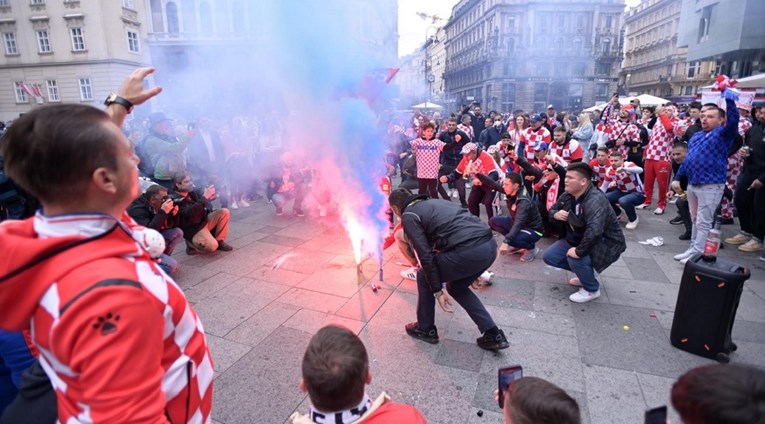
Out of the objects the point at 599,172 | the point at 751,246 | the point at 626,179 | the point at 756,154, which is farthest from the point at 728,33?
the point at 751,246

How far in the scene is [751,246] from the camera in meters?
5.94

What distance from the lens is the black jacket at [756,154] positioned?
595cm

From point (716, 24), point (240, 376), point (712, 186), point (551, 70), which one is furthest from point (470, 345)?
point (551, 70)

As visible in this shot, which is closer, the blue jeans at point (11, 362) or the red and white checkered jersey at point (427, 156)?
the blue jeans at point (11, 362)

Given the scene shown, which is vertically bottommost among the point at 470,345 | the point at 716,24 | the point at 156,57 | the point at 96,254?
the point at 470,345

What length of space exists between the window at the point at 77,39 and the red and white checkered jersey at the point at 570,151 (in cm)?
3177

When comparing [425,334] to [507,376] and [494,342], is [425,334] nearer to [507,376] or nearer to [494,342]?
[494,342]

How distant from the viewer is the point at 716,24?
20359 millimetres

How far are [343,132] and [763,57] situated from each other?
22740mm

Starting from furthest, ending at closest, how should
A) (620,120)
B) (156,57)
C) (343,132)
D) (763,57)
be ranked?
(763,57), (156,57), (620,120), (343,132)

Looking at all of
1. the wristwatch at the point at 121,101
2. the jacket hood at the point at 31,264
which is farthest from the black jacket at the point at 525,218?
the jacket hood at the point at 31,264

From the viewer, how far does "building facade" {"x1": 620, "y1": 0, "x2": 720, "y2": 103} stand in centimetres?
5155

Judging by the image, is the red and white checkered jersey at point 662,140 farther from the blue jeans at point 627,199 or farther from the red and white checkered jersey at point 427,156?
the red and white checkered jersey at point 427,156

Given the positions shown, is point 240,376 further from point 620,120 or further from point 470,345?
point 620,120
